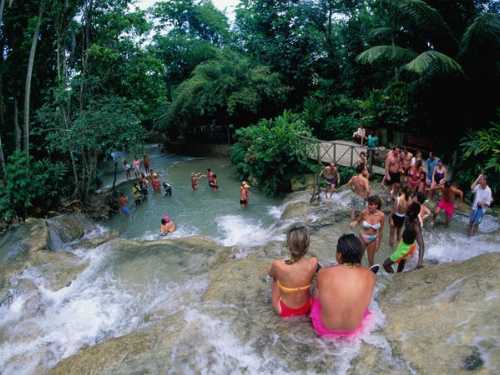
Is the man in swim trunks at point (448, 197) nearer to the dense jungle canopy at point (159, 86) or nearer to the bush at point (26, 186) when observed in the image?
the dense jungle canopy at point (159, 86)

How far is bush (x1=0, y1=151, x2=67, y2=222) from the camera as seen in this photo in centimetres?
1223

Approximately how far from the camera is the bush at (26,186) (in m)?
12.2

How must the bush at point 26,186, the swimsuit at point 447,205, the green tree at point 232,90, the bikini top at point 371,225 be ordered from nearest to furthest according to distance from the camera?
the bikini top at point 371,225 → the swimsuit at point 447,205 → the bush at point 26,186 → the green tree at point 232,90

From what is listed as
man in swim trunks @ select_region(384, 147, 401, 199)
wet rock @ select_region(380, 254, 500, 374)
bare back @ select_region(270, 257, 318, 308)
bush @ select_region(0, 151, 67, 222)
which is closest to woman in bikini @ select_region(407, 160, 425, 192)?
man in swim trunks @ select_region(384, 147, 401, 199)

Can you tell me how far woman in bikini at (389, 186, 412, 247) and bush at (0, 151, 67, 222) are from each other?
1174cm

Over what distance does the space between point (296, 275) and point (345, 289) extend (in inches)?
20.9

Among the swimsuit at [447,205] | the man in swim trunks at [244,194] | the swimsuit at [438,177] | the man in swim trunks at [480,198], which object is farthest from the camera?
the man in swim trunks at [244,194]

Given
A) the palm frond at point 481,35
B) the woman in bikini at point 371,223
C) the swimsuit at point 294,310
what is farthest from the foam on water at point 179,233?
the palm frond at point 481,35

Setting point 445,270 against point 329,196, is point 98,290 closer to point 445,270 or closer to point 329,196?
point 445,270

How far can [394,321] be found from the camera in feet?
12.4

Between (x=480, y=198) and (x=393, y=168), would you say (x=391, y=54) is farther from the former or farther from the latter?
(x=480, y=198)

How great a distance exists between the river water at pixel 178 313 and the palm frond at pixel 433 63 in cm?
419

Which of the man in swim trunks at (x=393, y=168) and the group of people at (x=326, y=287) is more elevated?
the man in swim trunks at (x=393, y=168)

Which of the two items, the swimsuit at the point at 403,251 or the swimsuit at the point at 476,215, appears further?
the swimsuit at the point at 476,215
